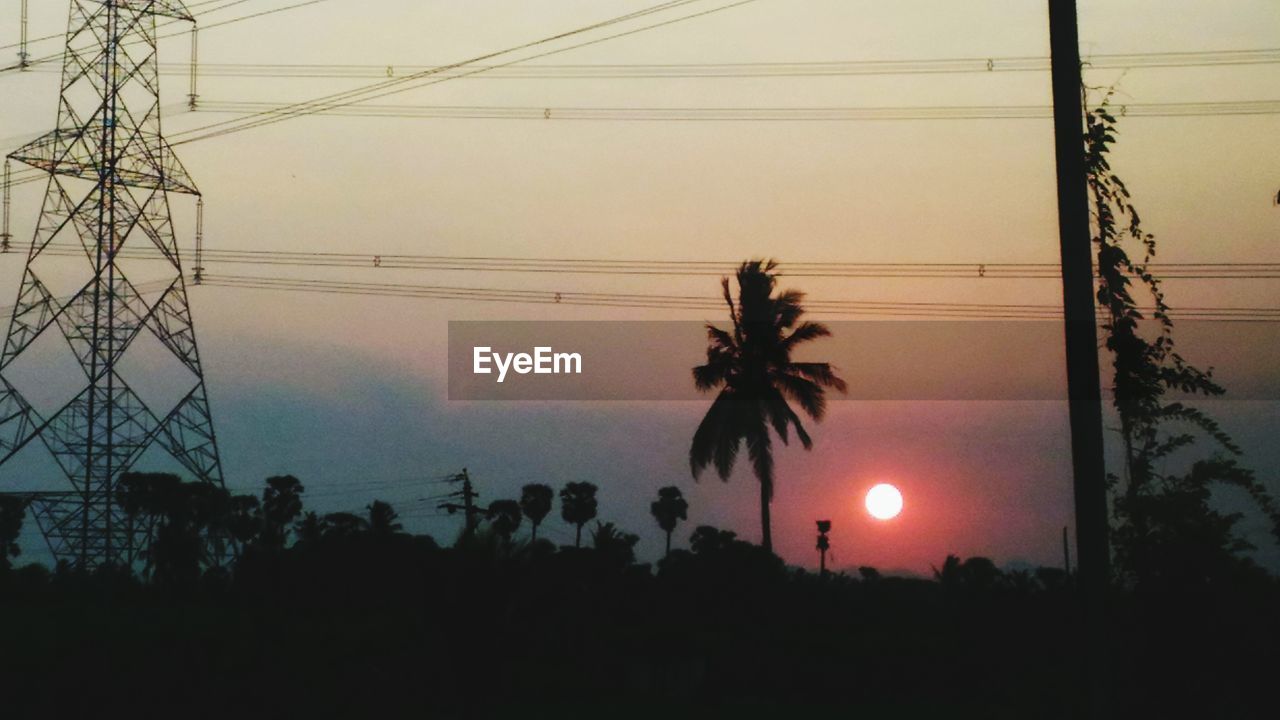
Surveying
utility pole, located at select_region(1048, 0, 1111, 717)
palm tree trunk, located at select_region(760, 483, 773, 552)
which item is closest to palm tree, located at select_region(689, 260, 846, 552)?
palm tree trunk, located at select_region(760, 483, 773, 552)

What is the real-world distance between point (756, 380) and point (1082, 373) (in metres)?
38.1

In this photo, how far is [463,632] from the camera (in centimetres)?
2369

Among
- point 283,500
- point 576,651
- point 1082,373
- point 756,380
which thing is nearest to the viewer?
point 1082,373

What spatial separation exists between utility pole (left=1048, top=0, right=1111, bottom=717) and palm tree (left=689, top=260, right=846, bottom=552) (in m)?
37.2

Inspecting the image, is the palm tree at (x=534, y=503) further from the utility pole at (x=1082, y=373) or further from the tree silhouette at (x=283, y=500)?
the utility pole at (x=1082, y=373)

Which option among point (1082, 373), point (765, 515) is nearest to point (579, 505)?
point (765, 515)

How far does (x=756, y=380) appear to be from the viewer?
4975 centimetres

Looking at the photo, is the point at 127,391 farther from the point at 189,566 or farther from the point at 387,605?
the point at 189,566

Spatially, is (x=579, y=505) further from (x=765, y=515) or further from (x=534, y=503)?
(x=765, y=515)

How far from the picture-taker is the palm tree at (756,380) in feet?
162

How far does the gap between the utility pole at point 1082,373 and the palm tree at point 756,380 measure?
3719cm

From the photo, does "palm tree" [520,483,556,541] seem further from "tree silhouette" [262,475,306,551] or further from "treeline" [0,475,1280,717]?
"treeline" [0,475,1280,717]

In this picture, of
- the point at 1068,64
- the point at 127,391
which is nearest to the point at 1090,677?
the point at 1068,64

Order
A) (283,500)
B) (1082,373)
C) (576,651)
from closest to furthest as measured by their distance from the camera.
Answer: (1082,373) < (576,651) < (283,500)
